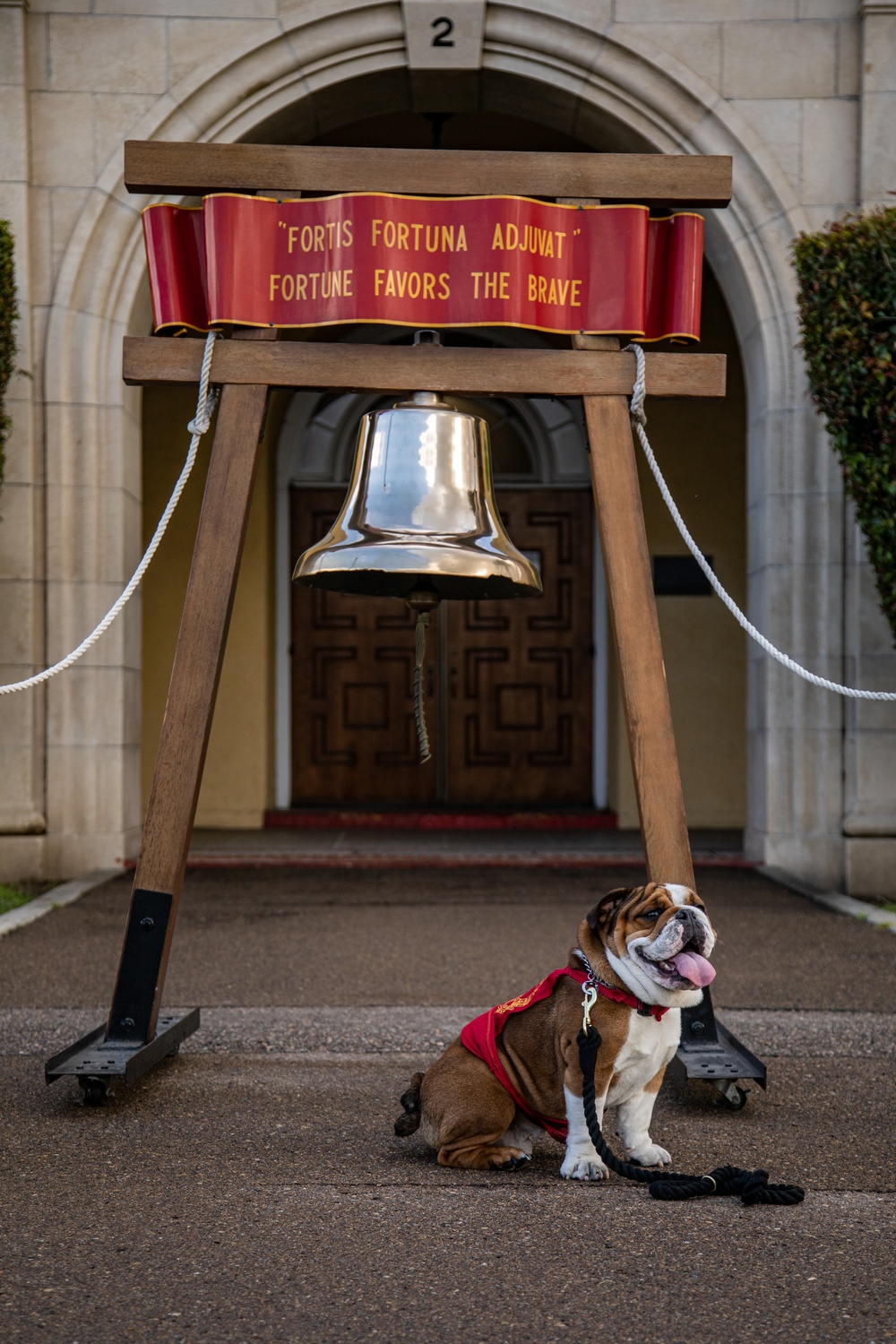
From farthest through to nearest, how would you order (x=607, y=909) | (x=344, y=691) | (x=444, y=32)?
(x=344, y=691), (x=444, y=32), (x=607, y=909)

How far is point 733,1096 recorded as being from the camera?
3.75m

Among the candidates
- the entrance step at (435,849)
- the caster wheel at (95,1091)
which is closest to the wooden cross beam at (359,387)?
the caster wheel at (95,1091)

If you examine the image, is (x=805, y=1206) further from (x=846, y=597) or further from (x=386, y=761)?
(x=386, y=761)

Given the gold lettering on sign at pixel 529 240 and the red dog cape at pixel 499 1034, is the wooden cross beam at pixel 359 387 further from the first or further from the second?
the red dog cape at pixel 499 1034

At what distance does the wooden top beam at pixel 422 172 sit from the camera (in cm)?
389

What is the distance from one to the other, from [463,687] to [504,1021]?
8.61 metres

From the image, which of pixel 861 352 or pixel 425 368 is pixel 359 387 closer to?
pixel 425 368

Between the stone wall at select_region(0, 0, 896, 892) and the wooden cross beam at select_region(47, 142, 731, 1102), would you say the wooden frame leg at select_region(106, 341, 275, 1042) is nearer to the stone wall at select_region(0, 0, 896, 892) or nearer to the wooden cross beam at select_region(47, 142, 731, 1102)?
the wooden cross beam at select_region(47, 142, 731, 1102)

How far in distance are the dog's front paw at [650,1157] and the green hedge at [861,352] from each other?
4.49 meters

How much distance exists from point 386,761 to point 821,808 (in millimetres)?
4675

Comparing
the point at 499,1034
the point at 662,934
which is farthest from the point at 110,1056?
the point at 662,934

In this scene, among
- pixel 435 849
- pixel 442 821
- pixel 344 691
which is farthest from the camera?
pixel 344 691

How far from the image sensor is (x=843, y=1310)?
2.41m

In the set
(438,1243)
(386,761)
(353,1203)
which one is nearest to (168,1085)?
(353,1203)
